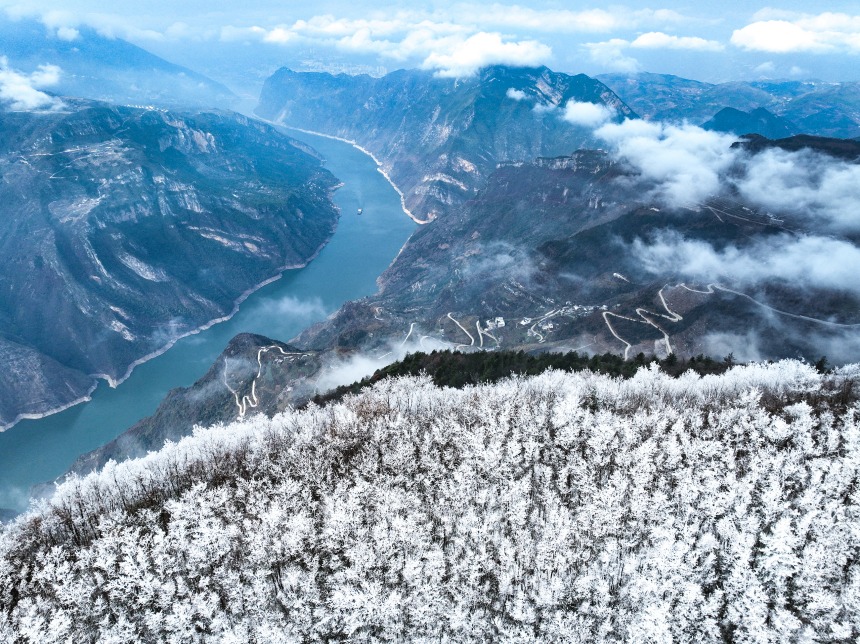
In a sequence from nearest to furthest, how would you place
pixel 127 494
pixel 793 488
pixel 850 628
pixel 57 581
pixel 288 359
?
1. pixel 850 628
2. pixel 57 581
3. pixel 793 488
4. pixel 127 494
5. pixel 288 359

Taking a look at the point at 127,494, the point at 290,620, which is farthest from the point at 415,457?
the point at 127,494

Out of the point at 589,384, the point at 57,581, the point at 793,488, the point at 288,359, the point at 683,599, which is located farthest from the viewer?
the point at 288,359

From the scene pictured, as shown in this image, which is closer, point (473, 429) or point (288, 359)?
point (473, 429)

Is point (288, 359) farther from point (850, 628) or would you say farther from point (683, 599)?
point (850, 628)

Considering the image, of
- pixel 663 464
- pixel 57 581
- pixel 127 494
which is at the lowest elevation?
pixel 127 494

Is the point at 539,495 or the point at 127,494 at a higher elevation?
the point at 539,495

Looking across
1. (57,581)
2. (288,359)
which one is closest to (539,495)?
(57,581)

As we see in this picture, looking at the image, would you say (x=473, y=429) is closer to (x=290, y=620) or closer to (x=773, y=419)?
(x=290, y=620)
